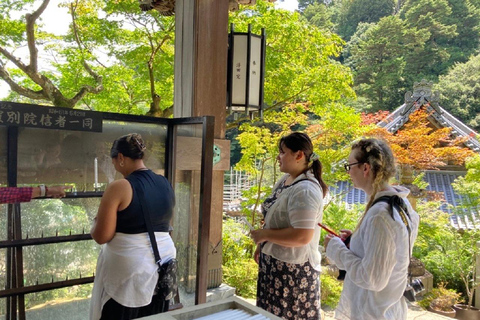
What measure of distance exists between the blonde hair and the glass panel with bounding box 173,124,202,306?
1.29m

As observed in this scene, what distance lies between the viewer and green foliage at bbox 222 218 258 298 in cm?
462

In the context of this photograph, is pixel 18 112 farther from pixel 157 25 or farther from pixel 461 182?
pixel 461 182

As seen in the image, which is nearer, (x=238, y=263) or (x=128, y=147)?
(x=128, y=147)

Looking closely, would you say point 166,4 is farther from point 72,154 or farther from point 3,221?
point 3,221

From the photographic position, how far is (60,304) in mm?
2340

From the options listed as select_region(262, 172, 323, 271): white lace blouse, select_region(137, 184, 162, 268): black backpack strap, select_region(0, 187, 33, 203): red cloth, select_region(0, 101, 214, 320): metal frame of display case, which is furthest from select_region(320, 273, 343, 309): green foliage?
select_region(0, 187, 33, 203): red cloth

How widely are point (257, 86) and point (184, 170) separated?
116 cm

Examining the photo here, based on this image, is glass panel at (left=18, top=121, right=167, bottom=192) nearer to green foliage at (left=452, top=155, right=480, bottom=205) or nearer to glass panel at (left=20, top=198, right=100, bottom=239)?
glass panel at (left=20, top=198, right=100, bottom=239)

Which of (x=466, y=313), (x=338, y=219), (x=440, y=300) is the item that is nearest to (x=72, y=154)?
(x=338, y=219)

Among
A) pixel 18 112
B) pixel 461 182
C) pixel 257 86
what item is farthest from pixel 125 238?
pixel 461 182

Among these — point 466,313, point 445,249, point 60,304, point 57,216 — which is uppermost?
point 57,216

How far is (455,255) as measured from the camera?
694 cm

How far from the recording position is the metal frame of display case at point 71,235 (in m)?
2.06

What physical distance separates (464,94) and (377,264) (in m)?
19.8
